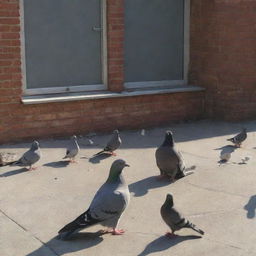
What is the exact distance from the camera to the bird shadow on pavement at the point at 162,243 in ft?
16.6

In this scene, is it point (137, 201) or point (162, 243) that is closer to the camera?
point (162, 243)

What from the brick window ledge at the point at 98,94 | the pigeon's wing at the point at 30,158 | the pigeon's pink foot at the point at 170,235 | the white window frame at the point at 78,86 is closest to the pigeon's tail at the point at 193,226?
the pigeon's pink foot at the point at 170,235

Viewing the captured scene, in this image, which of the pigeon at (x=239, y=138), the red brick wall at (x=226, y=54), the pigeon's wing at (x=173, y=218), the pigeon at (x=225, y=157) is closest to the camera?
the pigeon's wing at (x=173, y=218)

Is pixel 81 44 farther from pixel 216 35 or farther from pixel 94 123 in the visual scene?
pixel 216 35

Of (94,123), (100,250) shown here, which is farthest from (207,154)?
(100,250)

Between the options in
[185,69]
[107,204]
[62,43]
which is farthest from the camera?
[185,69]

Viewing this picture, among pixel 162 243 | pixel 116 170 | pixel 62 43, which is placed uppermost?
pixel 62 43

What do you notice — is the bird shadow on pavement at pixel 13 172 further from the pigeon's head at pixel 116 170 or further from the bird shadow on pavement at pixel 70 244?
the pigeon's head at pixel 116 170

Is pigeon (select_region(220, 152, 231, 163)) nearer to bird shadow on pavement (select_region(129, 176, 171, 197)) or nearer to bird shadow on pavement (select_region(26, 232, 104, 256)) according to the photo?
bird shadow on pavement (select_region(129, 176, 171, 197))

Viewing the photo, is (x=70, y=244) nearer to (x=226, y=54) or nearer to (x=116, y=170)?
(x=116, y=170)

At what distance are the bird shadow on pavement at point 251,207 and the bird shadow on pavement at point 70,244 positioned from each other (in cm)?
170

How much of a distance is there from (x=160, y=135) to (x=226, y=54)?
2235mm

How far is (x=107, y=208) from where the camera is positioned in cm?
516

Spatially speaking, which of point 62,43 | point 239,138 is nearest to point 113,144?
point 239,138
